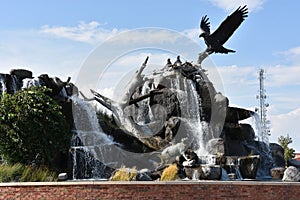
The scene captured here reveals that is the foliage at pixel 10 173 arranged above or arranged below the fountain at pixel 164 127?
below

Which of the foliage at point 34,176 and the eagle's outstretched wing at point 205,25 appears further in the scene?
the eagle's outstretched wing at point 205,25

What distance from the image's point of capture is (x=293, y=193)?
45.1 ft

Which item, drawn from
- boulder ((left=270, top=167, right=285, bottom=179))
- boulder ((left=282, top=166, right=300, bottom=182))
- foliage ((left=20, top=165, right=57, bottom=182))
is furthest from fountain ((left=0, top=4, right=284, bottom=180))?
foliage ((left=20, top=165, right=57, bottom=182))

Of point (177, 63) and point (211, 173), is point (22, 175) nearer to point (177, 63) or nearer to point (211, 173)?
point (211, 173)

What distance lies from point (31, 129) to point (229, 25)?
19637mm

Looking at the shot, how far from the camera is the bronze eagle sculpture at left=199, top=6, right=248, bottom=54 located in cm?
3466

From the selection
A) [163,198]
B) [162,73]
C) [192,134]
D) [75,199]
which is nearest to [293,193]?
[163,198]

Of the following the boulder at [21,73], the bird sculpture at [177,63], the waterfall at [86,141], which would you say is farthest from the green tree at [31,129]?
the bird sculpture at [177,63]

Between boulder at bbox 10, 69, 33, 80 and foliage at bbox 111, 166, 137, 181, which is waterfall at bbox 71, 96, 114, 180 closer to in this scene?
boulder at bbox 10, 69, 33, 80

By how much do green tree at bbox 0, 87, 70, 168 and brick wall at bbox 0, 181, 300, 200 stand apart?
A: 604cm

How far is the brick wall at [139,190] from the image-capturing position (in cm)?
1293

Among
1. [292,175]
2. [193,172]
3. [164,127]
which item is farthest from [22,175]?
[164,127]

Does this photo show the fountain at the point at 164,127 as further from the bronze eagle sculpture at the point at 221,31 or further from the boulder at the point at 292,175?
the boulder at the point at 292,175

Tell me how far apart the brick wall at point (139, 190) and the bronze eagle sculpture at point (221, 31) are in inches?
896
